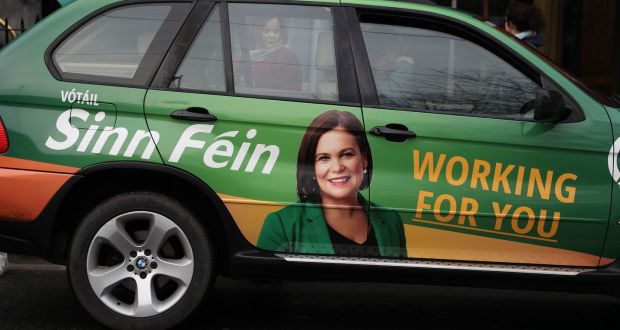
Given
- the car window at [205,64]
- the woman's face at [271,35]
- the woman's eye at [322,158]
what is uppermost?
the woman's face at [271,35]

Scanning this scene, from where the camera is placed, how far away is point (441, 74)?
5.08 m

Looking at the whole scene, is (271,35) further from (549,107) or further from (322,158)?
(549,107)

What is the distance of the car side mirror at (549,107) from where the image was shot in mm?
4902

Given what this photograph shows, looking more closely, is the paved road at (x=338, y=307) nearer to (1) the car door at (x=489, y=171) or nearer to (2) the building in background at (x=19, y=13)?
(1) the car door at (x=489, y=171)

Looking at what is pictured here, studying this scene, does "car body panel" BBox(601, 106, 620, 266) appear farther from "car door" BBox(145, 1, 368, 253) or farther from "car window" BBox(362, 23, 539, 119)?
"car door" BBox(145, 1, 368, 253)

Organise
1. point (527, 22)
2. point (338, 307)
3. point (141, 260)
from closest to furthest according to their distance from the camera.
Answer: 1. point (141, 260)
2. point (338, 307)
3. point (527, 22)

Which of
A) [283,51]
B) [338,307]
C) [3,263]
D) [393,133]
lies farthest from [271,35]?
[3,263]

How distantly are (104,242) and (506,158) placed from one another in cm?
202

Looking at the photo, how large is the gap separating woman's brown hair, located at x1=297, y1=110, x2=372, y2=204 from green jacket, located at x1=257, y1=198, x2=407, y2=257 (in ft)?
0.22

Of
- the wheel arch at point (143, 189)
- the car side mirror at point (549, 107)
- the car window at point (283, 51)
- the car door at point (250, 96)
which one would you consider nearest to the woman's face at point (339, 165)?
the car door at point (250, 96)

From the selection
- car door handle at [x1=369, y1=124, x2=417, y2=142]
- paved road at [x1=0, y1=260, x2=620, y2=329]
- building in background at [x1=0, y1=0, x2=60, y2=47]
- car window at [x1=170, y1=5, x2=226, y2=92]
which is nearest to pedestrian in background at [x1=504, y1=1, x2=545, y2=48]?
paved road at [x1=0, y1=260, x2=620, y2=329]

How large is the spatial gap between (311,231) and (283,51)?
35.9 inches

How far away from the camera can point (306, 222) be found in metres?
4.97

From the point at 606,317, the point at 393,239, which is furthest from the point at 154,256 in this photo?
the point at 606,317
